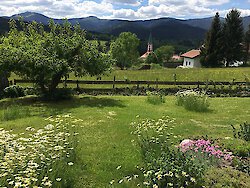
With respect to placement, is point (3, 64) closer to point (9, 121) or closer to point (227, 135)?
point (9, 121)

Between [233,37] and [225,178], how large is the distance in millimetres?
47810

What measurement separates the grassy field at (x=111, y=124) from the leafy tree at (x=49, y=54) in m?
1.62

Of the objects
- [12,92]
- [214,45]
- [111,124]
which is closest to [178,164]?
[111,124]

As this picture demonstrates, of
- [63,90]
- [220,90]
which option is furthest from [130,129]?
[220,90]

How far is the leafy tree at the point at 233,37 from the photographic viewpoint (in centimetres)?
4888

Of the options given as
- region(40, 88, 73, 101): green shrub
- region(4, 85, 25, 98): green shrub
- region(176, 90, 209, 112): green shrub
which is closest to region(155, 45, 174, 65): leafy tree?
region(4, 85, 25, 98): green shrub

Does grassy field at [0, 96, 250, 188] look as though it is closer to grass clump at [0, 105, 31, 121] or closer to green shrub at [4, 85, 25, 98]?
grass clump at [0, 105, 31, 121]

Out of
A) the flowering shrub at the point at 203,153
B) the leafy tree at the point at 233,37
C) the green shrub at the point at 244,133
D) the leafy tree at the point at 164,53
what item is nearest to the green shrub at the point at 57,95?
the green shrub at the point at 244,133

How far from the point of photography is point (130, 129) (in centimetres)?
1033

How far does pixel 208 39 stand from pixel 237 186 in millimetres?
47944

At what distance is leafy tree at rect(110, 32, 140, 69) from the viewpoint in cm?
6956

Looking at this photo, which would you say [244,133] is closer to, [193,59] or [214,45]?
[214,45]

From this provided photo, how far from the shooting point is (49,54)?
15234 mm

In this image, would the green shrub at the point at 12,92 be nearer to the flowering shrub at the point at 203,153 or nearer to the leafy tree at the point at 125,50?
the flowering shrub at the point at 203,153
